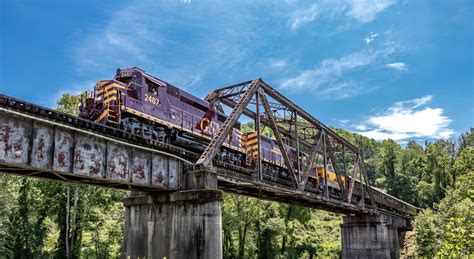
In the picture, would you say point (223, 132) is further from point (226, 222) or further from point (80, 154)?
point (226, 222)

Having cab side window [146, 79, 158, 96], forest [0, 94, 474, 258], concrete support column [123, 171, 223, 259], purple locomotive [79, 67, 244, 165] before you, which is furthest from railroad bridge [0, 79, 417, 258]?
forest [0, 94, 474, 258]

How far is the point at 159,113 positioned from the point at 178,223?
6.99 meters

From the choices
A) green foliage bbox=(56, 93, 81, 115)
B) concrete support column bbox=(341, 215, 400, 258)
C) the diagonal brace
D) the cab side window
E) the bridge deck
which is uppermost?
green foliage bbox=(56, 93, 81, 115)

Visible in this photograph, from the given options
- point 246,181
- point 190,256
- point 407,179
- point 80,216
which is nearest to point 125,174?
point 190,256

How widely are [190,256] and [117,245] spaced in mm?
32195

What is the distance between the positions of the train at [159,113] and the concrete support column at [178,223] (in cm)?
395

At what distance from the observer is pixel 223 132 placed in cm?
1806

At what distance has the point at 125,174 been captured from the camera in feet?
46.0

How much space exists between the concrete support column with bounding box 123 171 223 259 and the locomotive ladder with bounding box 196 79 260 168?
0.82m

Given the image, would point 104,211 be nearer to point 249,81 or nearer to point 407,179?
point 249,81

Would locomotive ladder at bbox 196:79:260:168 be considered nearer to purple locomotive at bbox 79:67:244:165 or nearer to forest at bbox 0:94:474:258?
purple locomotive at bbox 79:67:244:165

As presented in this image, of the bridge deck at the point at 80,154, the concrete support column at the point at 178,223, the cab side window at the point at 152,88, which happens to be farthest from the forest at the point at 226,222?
the cab side window at the point at 152,88

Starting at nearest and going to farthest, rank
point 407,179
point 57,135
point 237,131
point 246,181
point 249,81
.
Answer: point 57,135, point 246,181, point 249,81, point 237,131, point 407,179

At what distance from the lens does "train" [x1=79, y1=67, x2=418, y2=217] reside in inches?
709
